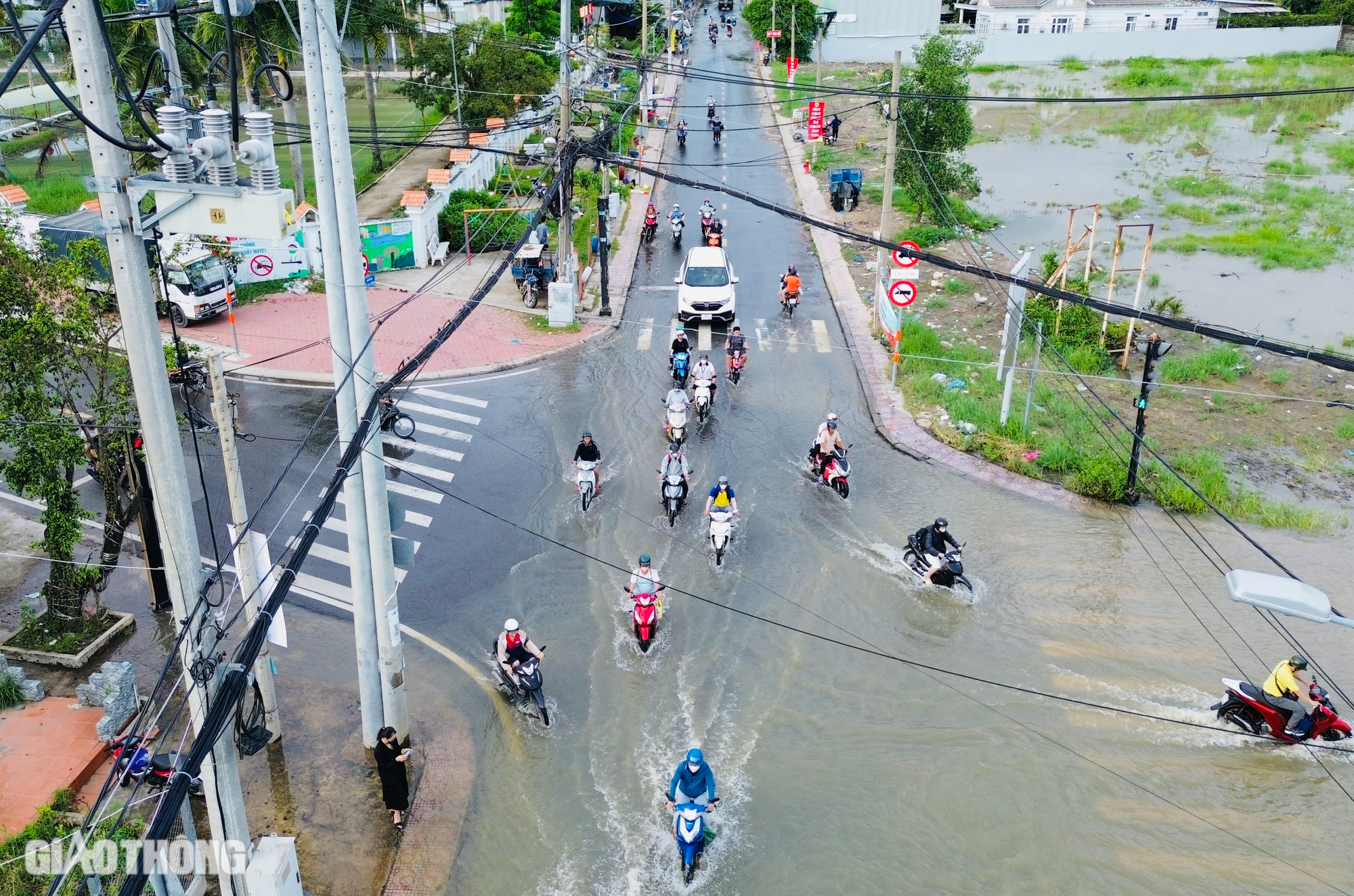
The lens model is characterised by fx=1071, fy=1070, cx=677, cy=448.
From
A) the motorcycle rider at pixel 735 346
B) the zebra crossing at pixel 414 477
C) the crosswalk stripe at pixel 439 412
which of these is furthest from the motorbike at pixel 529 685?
the motorcycle rider at pixel 735 346

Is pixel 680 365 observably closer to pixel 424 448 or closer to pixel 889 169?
pixel 424 448

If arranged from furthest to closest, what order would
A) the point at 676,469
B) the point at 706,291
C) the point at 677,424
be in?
the point at 706,291
the point at 677,424
the point at 676,469

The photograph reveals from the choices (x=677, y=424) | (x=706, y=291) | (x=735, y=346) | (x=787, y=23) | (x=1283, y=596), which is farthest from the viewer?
(x=787, y=23)

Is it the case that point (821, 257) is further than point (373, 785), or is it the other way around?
point (821, 257)

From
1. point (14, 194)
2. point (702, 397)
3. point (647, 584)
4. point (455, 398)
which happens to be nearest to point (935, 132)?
point (702, 397)

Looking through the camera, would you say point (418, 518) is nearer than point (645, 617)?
No

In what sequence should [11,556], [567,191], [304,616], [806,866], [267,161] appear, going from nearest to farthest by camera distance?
[267,161] < [806,866] < [304,616] < [11,556] < [567,191]

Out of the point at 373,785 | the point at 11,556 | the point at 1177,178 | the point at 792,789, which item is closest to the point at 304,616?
the point at 373,785

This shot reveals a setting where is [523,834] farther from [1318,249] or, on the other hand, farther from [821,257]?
[1318,249]
